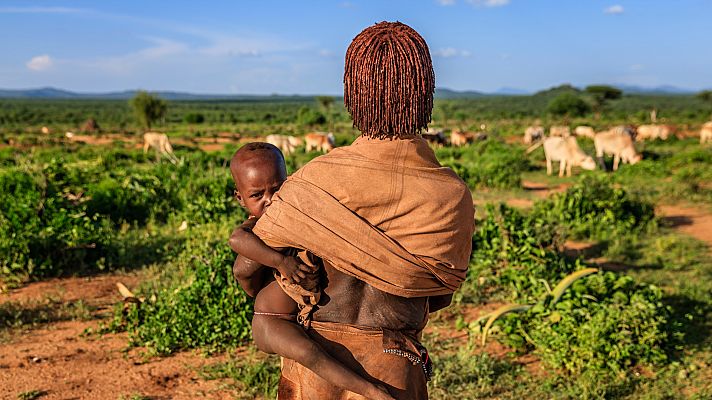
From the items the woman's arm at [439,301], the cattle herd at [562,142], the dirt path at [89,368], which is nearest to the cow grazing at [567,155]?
the cattle herd at [562,142]

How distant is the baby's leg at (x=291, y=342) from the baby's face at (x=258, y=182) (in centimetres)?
25

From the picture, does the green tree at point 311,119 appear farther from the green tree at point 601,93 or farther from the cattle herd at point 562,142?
the green tree at point 601,93

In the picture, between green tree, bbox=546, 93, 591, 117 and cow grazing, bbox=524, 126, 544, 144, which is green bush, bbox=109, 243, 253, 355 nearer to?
cow grazing, bbox=524, 126, 544, 144

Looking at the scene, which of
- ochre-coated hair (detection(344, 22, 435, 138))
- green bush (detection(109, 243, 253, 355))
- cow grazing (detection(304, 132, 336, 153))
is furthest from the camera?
cow grazing (detection(304, 132, 336, 153))

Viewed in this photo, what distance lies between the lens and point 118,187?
7961 millimetres

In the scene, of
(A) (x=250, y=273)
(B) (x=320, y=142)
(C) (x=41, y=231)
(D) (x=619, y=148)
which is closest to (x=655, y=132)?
(D) (x=619, y=148)

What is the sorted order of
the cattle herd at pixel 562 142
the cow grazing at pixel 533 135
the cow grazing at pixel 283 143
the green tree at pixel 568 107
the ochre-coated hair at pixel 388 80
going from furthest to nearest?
the green tree at pixel 568 107 < the cow grazing at pixel 533 135 < the cow grazing at pixel 283 143 < the cattle herd at pixel 562 142 < the ochre-coated hair at pixel 388 80

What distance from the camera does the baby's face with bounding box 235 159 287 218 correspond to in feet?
5.74

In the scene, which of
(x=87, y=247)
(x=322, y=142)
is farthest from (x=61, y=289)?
(x=322, y=142)

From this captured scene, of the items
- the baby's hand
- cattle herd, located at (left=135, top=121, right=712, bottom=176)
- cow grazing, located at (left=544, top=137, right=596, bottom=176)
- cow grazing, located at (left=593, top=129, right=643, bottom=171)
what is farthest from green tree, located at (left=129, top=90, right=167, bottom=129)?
the baby's hand

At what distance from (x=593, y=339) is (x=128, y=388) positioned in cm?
299

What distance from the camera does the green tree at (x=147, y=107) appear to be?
30.9m

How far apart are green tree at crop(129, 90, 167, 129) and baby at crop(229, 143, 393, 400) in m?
30.9

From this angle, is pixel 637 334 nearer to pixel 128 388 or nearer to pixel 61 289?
pixel 128 388
